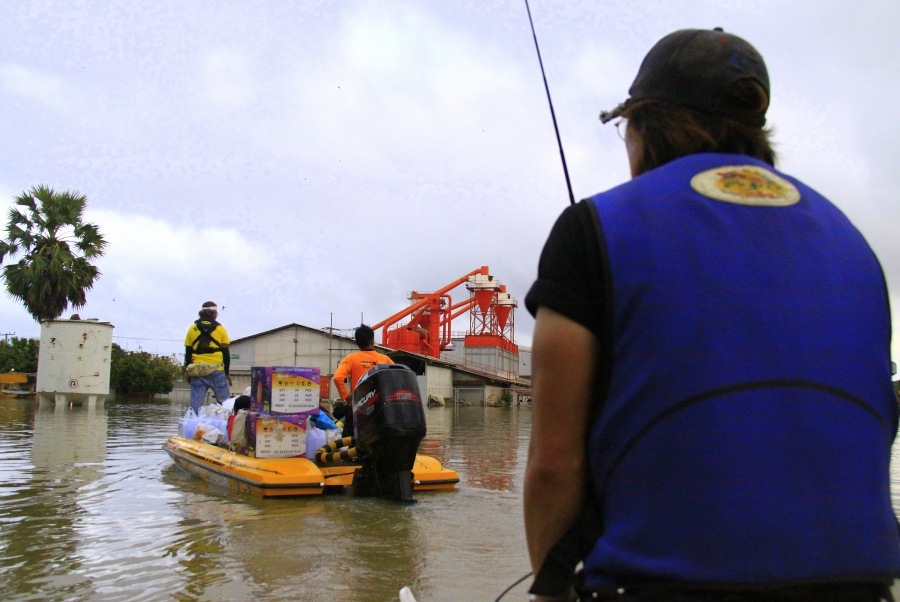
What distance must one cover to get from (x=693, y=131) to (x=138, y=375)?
35.9m

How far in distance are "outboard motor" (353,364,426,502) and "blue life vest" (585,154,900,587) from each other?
5.10m

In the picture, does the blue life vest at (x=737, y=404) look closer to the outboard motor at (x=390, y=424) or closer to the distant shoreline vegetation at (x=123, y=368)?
the outboard motor at (x=390, y=424)

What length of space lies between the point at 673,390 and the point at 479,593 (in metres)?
3.00

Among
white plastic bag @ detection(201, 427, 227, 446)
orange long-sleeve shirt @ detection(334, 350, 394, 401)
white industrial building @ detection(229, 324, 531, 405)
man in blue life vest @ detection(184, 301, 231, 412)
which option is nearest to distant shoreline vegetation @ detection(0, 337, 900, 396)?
white industrial building @ detection(229, 324, 531, 405)

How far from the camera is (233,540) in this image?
4754mm

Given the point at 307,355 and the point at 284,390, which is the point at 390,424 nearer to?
the point at 284,390

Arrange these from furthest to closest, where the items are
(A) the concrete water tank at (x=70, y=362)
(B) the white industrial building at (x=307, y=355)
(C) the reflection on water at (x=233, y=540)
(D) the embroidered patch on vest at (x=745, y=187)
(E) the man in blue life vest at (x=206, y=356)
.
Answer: (B) the white industrial building at (x=307, y=355), (A) the concrete water tank at (x=70, y=362), (E) the man in blue life vest at (x=206, y=356), (C) the reflection on water at (x=233, y=540), (D) the embroidered patch on vest at (x=745, y=187)

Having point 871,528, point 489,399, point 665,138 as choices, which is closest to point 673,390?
point 871,528

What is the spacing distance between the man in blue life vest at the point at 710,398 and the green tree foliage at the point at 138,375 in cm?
3485

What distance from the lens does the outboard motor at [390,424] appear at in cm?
618

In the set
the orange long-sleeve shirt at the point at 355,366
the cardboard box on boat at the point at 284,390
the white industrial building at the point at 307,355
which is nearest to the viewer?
the cardboard box on boat at the point at 284,390

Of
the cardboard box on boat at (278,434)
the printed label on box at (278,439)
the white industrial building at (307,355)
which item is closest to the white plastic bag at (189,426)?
the cardboard box on boat at (278,434)

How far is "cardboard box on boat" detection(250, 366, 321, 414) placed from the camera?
6891mm

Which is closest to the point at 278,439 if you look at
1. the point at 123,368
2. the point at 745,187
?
the point at 745,187
